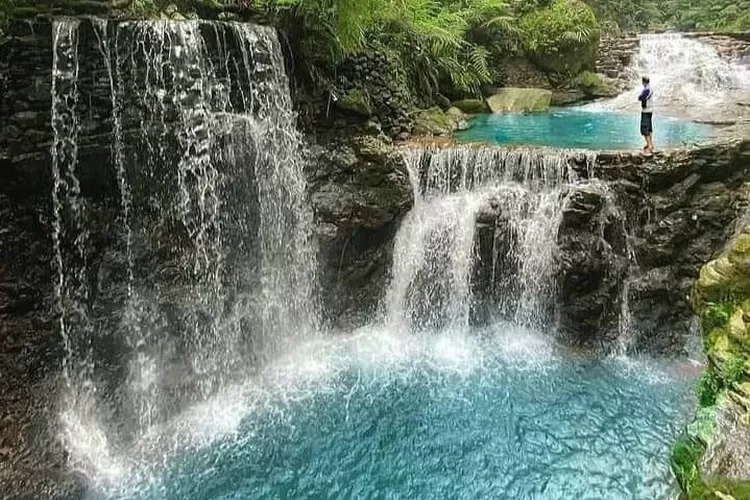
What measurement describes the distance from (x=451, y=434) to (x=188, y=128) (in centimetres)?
495

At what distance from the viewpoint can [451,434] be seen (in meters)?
6.26

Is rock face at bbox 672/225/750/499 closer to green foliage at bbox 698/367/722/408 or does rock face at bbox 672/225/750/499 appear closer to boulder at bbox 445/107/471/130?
green foliage at bbox 698/367/722/408

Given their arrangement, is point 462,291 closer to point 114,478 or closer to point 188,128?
point 188,128

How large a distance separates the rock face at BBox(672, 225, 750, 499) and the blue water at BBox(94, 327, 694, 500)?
1.84 metres

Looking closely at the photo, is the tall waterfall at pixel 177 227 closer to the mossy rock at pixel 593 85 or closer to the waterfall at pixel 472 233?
the waterfall at pixel 472 233


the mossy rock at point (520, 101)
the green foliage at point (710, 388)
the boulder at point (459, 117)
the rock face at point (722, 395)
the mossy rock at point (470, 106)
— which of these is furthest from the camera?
the mossy rock at point (520, 101)

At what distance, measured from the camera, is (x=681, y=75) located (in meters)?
14.5

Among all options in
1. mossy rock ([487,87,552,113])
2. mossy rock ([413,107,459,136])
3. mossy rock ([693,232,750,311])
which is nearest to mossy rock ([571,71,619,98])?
mossy rock ([487,87,552,113])

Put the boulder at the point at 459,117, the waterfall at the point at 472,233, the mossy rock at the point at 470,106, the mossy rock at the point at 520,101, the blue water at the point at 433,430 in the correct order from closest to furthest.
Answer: the blue water at the point at 433,430, the waterfall at the point at 472,233, the boulder at the point at 459,117, the mossy rock at the point at 470,106, the mossy rock at the point at 520,101

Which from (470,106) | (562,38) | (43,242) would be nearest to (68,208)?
(43,242)

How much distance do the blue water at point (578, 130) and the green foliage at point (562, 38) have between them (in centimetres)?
177

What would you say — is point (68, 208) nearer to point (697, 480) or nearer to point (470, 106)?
point (697, 480)

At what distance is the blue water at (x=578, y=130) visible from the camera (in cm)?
941

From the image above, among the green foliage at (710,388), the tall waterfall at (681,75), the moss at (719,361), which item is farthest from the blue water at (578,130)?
the green foliage at (710,388)
